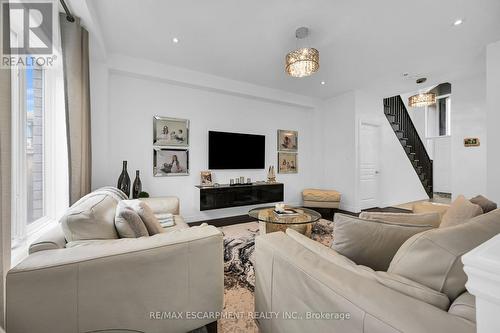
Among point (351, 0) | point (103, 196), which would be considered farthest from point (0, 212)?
point (351, 0)

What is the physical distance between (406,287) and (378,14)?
8.92ft

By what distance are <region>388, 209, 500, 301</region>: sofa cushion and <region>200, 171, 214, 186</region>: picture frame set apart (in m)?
3.46

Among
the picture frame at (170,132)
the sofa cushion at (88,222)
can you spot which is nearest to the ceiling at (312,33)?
the picture frame at (170,132)

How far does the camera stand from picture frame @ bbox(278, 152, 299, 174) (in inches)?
197

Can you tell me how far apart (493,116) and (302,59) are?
2695 mm

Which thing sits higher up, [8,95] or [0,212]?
[8,95]

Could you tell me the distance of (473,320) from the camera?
56 centimetres

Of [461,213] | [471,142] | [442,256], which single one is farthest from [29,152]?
[471,142]

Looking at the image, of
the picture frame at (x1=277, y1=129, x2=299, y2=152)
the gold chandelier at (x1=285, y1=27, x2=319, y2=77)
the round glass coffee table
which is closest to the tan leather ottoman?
the picture frame at (x1=277, y1=129, x2=299, y2=152)

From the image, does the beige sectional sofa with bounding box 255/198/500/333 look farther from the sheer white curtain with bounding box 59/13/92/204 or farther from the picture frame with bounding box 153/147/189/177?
the picture frame with bounding box 153/147/189/177

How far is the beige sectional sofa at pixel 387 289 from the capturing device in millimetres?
587

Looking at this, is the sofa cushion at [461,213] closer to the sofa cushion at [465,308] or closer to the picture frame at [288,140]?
the sofa cushion at [465,308]

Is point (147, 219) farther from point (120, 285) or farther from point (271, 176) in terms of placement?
point (271, 176)

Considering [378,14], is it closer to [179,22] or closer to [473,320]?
[179,22]
